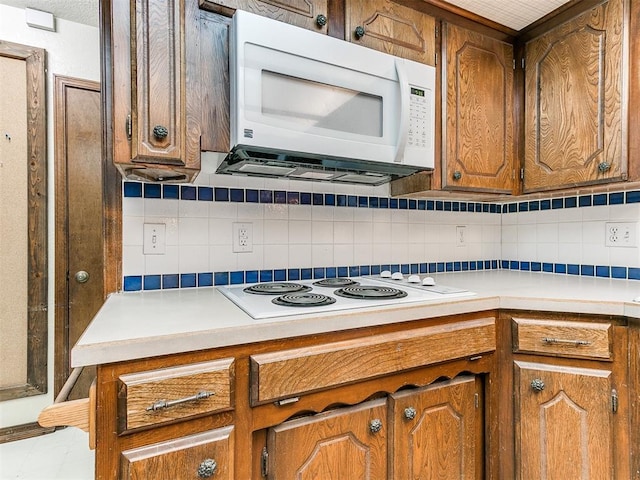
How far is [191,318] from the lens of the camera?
92 centimetres

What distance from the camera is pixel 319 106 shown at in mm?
1218

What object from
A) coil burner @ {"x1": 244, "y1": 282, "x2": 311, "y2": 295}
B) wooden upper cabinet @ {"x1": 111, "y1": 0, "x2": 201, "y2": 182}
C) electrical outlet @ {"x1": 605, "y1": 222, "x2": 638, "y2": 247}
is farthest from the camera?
electrical outlet @ {"x1": 605, "y1": 222, "x2": 638, "y2": 247}

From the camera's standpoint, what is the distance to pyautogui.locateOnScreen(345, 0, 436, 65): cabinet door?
133cm

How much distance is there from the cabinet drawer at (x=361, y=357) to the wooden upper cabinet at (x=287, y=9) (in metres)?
1.07

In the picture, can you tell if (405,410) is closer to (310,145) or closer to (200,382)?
(200,382)

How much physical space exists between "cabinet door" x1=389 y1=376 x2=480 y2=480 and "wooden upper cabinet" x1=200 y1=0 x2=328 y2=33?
1.28m

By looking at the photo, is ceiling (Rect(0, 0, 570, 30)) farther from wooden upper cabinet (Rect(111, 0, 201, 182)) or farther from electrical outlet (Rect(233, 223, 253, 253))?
electrical outlet (Rect(233, 223, 253, 253))

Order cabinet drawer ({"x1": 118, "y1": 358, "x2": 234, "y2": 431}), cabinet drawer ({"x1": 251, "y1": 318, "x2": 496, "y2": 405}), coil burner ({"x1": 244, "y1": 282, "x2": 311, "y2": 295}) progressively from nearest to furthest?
cabinet drawer ({"x1": 118, "y1": 358, "x2": 234, "y2": 431}), cabinet drawer ({"x1": 251, "y1": 318, "x2": 496, "y2": 405}), coil burner ({"x1": 244, "y1": 282, "x2": 311, "y2": 295})

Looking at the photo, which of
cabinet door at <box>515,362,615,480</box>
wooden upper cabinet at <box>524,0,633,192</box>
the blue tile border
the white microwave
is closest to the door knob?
the blue tile border

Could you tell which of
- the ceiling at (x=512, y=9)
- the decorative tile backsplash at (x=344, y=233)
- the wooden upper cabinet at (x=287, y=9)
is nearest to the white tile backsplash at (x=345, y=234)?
the decorative tile backsplash at (x=344, y=233)

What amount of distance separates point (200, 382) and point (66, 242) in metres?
1.81

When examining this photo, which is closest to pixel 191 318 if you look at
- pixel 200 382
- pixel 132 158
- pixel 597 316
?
pixel 200 382

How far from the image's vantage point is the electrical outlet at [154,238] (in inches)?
52.3

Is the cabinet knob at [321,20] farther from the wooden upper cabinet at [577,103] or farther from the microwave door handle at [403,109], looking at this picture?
the wooden upper cabinet at [577,103]
